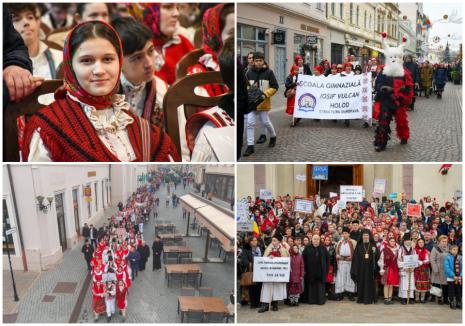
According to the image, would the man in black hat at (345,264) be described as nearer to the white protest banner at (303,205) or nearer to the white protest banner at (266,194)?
the white protest banner at (303,205)

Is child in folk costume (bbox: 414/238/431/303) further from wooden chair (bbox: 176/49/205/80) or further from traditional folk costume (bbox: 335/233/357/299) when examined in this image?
wooden chair (bbox: 176/49/205/80)

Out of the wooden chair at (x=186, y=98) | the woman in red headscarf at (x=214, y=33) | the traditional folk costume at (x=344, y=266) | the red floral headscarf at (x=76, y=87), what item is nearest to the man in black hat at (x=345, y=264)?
the traditional folk costume at (x=344, y=266)

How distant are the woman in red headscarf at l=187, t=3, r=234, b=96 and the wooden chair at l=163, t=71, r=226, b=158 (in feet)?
0.14

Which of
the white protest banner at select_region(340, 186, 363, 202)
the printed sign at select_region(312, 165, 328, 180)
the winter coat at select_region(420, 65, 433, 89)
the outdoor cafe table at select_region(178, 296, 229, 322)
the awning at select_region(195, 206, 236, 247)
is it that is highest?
the winter coat at select_region(420, 65, 433, 89)

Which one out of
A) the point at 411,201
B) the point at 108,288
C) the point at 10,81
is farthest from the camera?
the point at 411,201

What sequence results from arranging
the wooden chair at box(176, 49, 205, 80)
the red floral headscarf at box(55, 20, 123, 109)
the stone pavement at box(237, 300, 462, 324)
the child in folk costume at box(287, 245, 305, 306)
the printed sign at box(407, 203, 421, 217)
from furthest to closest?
the printed sign at box(407, 203, 421, 217), the child in folk costume at box(287, 245, 305, 306), the stone pavement at box(237, 300, 462, 324), the wooden chair at box(176, 49, 205, 80), the red floral headscarf at box(55, 20, 123, 109)

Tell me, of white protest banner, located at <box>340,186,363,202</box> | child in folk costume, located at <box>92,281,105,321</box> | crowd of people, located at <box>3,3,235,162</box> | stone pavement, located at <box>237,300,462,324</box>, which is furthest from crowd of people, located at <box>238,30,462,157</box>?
child in folk costume, located at <box>92,281,105,321</box>

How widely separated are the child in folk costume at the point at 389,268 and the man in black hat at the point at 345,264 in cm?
25

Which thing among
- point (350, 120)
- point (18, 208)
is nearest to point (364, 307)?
point (350, 120)

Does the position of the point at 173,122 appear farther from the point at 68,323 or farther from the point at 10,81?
the point at 68,323

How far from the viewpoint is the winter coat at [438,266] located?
422cm

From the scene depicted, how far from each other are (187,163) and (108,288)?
1.11 m

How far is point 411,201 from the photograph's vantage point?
14.3ft

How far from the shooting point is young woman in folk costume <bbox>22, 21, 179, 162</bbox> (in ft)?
12.1
